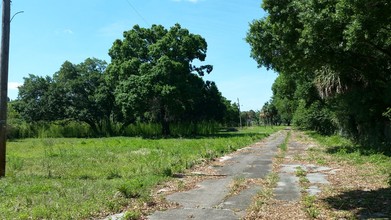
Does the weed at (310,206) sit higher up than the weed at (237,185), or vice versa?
the weed at (237,185)

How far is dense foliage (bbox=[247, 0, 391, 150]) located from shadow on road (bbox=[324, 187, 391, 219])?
14.1 feet

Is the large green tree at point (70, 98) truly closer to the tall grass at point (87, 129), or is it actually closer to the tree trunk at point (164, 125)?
the tall grass at point (87, 129)

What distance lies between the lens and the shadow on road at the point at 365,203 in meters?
7.29

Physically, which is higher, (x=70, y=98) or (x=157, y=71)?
(x=157, y=71)

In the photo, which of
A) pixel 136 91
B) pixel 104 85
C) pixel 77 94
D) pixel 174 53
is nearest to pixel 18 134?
pixel 77 94

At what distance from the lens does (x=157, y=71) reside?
4059 cm

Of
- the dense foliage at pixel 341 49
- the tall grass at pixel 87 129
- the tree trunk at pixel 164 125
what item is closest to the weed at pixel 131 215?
the dense foliage at pixel 341 49

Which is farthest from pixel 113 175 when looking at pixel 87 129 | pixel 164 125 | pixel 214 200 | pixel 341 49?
pixel 87 129

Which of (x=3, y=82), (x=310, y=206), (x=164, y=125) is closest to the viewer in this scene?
(x=310, y=206)

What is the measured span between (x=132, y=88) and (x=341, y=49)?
93.1 ft

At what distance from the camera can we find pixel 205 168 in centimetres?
1483

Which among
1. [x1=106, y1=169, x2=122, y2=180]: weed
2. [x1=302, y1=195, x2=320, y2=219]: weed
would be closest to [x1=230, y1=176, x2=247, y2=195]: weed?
[x1=302, y1=195, x2=320, y2=219]: weed

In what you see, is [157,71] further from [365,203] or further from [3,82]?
[365,203]

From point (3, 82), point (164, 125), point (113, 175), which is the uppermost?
point (3, 82)
